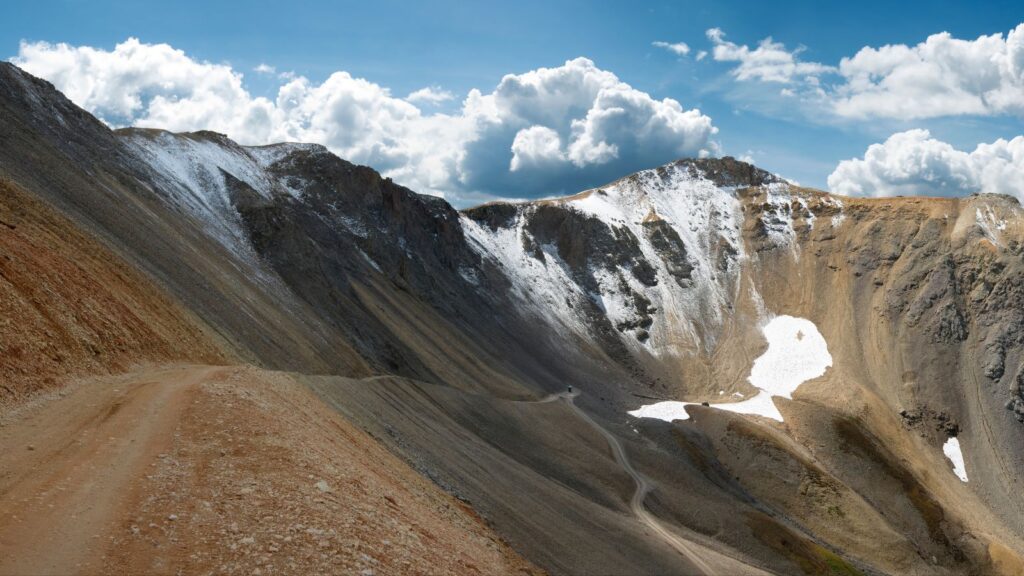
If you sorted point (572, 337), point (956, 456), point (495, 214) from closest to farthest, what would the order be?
point (956, 456)
point (572, 337)
point (495, 214)

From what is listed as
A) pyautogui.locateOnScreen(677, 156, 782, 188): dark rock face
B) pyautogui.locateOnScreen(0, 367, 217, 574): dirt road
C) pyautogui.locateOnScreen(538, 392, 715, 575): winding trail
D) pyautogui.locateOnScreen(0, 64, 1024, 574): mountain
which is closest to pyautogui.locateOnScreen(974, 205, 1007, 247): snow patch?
pyautogui.locateOnScreen(0, 64, 1024, 574): mountain

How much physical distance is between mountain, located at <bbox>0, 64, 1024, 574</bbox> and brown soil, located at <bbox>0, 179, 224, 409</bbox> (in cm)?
14

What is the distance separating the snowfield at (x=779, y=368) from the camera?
86750 mm

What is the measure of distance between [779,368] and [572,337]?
3191 centimetres

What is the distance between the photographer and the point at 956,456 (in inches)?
3494

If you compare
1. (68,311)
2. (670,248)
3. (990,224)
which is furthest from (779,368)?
(68,311)

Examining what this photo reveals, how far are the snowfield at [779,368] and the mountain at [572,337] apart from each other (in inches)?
18.9

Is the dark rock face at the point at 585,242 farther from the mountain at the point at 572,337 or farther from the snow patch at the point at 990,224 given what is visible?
the snow patch at the point at 990,224

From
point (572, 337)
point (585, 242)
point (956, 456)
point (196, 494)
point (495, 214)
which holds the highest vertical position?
point (585, 242)

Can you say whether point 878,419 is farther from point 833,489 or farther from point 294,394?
point 294,394

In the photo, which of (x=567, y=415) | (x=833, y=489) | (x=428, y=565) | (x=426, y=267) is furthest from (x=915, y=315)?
(x=428, y=565)

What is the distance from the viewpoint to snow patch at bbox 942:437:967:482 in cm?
8606

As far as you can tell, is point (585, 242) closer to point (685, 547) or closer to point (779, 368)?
point (779, 368)

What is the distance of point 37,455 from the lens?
48.1ft
